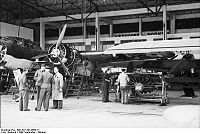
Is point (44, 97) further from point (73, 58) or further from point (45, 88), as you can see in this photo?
point (73, 58)

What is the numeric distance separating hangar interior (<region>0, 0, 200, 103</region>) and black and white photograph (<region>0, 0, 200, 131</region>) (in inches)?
5.5

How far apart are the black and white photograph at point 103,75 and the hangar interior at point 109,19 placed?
0.14 m

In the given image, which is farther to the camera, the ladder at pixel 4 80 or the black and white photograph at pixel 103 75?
the ladder at pixel 4 80

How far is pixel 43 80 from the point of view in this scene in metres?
10.2

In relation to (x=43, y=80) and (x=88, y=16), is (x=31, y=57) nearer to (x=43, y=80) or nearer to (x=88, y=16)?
(x=43, y=80)

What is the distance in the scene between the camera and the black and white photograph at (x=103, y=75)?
8172 millimetres

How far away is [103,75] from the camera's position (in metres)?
14.2

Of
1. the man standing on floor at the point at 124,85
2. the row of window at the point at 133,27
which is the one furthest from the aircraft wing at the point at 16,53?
the row of window at the point at 133,27

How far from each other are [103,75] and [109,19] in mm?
24409

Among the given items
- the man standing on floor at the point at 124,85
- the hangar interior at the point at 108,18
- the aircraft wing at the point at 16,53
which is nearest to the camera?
the man standing on floor at the point at 124,85

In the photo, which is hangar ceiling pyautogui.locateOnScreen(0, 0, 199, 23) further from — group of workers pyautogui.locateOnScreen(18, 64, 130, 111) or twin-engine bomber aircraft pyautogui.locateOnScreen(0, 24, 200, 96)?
group of workers pyautogui.locateOnScreen(18, 64, 130, 111)

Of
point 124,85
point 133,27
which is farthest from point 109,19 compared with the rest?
point 124,85

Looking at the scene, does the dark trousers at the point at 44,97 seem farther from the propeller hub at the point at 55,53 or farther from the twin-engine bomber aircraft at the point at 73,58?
the propeller hub at the point at 55,53

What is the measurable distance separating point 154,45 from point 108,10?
26235mm
